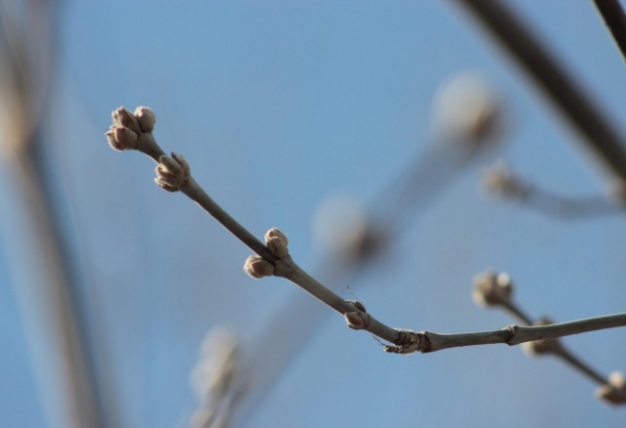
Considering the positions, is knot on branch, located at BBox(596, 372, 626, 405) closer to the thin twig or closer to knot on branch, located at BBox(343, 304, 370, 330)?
the thin twig

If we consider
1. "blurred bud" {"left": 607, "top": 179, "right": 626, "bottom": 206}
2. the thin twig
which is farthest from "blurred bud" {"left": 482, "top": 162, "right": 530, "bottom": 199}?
the thin twig

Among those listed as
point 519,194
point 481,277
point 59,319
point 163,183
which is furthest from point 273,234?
point 519,194

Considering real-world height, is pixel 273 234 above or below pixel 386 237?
below

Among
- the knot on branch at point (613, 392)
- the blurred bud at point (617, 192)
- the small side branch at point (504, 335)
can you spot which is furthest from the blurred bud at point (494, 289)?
the blurred bud at point (617, 192)

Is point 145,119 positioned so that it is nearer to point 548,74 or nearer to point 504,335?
point 504,335

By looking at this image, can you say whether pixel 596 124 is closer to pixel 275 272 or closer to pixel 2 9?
pixel 275 272

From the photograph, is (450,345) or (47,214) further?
(47,214)
